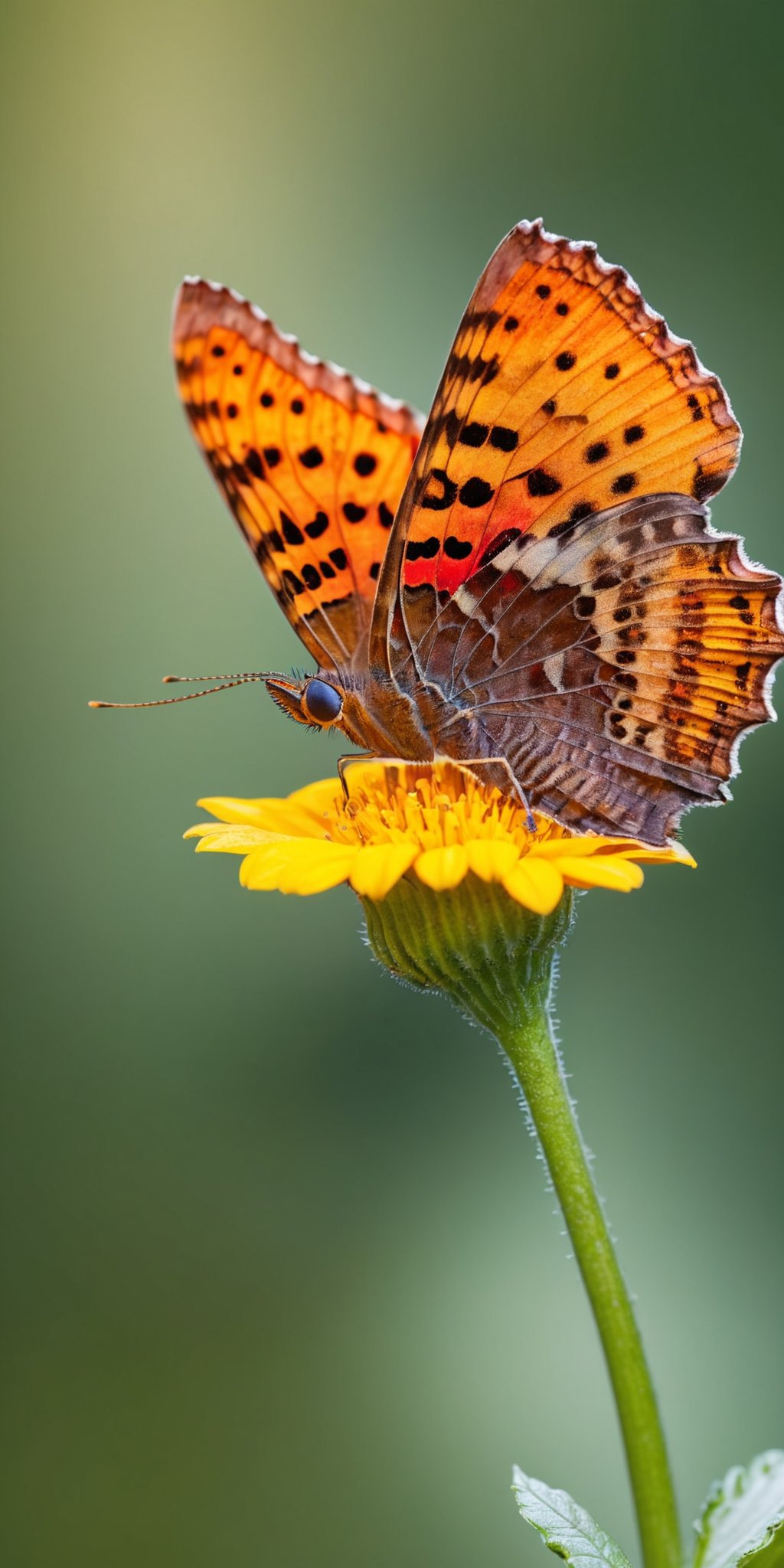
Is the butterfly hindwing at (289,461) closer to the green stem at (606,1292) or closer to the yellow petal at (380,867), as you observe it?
the yellow petal at (380,867)

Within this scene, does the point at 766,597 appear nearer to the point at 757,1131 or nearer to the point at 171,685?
the point at 757,1131

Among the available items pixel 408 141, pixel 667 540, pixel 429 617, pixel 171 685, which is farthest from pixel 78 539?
pixel 667 540

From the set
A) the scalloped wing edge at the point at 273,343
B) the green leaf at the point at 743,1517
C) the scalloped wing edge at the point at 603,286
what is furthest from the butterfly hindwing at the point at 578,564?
the green leaf at the point at 743,1517

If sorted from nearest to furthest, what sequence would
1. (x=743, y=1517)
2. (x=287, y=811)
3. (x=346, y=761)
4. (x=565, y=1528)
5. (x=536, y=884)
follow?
1. (x=565, y=1528)
2. (x=743, y=1517)
3. (x=536, y=884)
4. (x=346, y=761)
5. (x=287, y=811)

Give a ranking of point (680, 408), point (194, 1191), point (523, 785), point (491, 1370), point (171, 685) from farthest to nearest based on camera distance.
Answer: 1. point (171, 685)
2. point (194, 1191)
3. point (491, 1370)
4. point (523, 785)
5. point (680, 408)

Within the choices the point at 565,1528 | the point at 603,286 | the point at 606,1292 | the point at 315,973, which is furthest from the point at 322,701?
the point at 315,973

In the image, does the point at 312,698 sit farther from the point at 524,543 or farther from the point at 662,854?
the point at 662,854

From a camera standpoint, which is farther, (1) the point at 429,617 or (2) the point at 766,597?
(1) the point at 429,617
